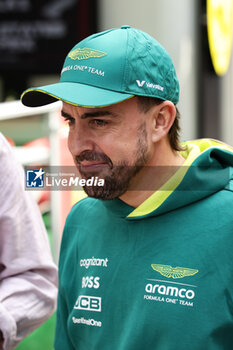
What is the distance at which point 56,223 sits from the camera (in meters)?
3.03

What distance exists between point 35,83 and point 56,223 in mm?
4822

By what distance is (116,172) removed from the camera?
64.4 inches

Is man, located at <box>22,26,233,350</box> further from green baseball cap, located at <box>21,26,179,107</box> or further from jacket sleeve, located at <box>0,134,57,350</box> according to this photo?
jacket sleeve, located at <box>0,134,57,350</box>

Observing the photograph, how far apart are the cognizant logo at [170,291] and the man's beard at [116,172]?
259 mm

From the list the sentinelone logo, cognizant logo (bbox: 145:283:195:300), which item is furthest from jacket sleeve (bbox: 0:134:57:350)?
cognizant logo (bbox: 145:283:195:300)

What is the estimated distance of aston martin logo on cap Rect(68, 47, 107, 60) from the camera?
5.36 ft

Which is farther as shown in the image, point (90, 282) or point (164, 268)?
point (90, 282)

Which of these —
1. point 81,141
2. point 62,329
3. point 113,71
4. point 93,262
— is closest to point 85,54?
point 113,71

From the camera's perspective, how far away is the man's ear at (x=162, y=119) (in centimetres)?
169

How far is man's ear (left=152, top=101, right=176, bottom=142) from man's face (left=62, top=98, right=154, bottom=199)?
36 millimetres

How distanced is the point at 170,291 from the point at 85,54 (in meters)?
0.66

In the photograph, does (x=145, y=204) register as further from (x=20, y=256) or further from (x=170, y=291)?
(x=20, y=256)

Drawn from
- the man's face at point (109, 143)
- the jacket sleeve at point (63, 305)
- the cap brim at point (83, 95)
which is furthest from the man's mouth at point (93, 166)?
the jacket sleeve at point (63, 305)

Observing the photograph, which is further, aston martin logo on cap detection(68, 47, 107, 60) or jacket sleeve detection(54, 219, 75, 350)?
jacket sleeve detection(54, 219, 75, 350)
